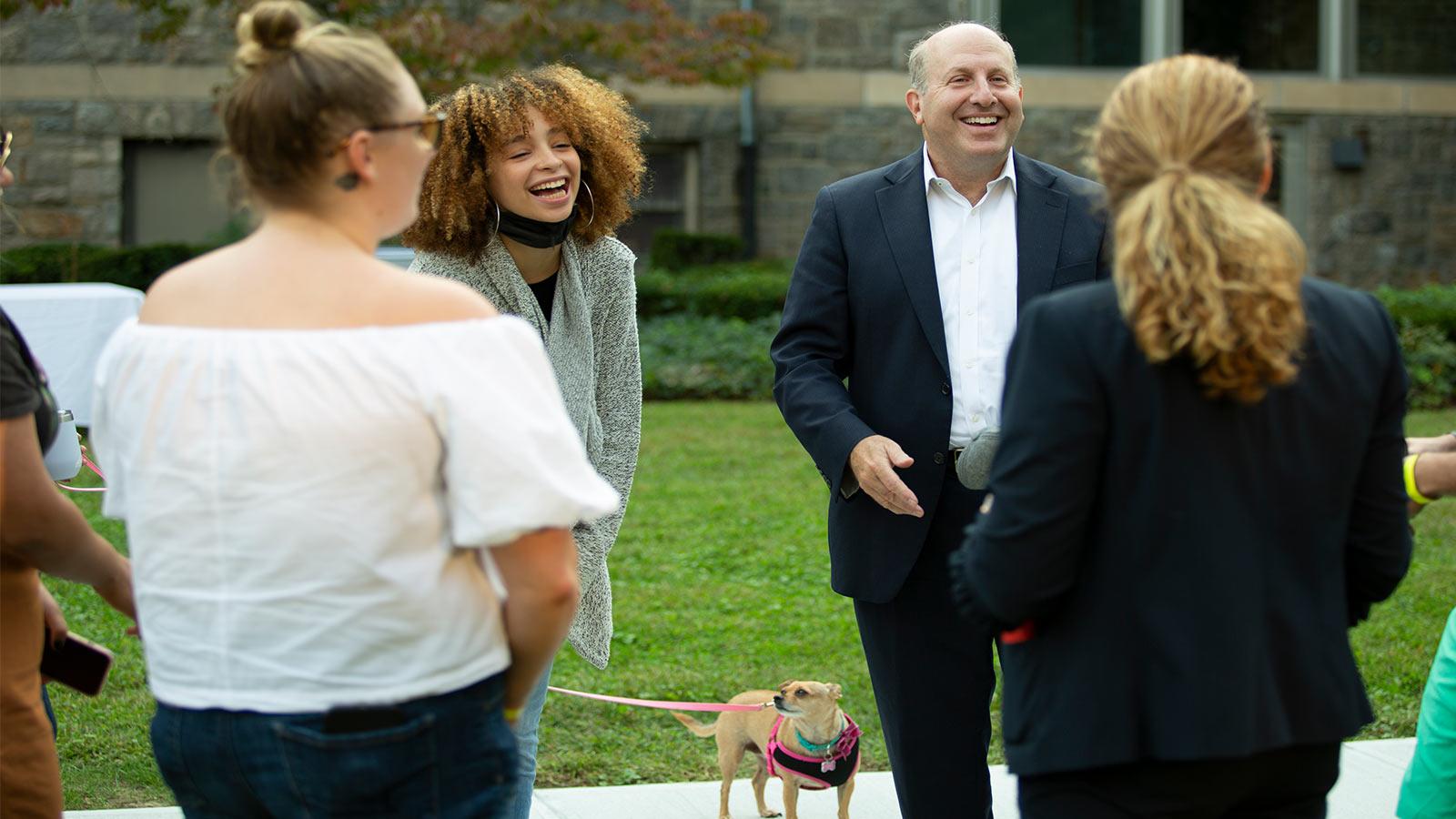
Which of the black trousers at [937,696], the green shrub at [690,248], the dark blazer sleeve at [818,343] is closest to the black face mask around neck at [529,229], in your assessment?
the dark blazer sleeve at [818,343]

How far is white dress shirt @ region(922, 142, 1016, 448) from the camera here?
3.39m

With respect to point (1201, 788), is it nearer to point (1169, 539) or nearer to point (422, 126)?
point (1169, 539)

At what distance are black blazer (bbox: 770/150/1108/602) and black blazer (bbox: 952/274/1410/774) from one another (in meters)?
1.27

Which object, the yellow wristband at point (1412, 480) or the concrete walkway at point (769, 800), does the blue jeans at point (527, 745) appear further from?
the yellow wristband at point (1412, 480)

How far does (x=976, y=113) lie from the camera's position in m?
3.48

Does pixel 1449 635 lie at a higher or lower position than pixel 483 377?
lower

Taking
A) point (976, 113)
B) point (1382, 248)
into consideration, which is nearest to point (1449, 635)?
point (976, 113)

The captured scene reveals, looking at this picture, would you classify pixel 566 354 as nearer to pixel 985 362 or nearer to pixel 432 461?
pixel 985 362

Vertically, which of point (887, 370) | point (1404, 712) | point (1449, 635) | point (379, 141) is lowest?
point (1404, 712)

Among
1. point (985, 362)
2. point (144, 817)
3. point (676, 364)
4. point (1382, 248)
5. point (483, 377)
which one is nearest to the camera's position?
point (483, 377)

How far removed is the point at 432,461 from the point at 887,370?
1693 millimetres

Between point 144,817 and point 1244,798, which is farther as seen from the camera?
point 144,817

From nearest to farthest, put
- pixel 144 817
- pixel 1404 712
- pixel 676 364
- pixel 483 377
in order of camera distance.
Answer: pixel 483 377 < pixel 144 817 < pixel 1404 712 < pixel 676 364

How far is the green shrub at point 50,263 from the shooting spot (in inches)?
534
